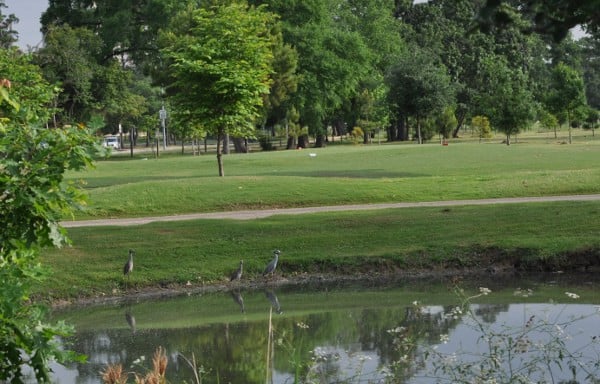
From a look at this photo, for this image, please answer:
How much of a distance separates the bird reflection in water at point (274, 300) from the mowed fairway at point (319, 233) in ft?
3.81

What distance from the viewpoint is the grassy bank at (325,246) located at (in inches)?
711

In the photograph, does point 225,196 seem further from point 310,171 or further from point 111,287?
point 310,171

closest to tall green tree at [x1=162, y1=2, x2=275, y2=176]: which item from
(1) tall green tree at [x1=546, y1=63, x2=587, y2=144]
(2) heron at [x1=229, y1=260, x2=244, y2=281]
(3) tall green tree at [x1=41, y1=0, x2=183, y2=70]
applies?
(2) heron at [x1=229, y1=260, x2=244, y2=281]

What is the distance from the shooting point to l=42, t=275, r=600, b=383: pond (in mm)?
9734

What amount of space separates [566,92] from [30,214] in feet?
212

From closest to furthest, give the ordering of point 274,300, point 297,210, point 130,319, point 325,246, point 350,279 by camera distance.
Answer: point 130,319
point 274,300
point 350,279
point 325,246
point 297,210

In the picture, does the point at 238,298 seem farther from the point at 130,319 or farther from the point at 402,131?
the point at 402,131

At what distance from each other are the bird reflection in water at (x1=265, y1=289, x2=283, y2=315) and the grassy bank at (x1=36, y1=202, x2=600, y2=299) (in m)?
1.10

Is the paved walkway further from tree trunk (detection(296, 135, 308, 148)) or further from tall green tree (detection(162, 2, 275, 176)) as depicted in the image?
tree trunk (detection(296, 135, 308, 148))

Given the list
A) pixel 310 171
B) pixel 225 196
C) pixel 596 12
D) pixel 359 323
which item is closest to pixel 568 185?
pixel 225 196

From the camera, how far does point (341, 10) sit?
7875 cm

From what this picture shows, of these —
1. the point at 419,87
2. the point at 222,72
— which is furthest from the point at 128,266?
the point at 419,87

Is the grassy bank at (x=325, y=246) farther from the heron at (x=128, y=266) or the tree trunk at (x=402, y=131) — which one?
the tree trunk at (x=402, y=131)

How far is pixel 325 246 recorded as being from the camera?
19531 mm
